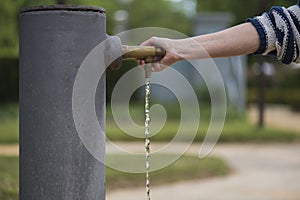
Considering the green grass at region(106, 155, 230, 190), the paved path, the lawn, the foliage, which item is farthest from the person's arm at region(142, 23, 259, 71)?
the foliage

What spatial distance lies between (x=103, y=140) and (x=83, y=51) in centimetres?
22

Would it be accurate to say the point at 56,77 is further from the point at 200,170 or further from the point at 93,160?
the point at 200,170

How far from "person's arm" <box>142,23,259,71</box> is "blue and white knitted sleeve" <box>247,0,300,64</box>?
18 millimetres

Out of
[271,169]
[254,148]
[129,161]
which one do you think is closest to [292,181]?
[271,169]

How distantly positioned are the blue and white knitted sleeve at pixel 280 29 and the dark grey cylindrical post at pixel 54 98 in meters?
0.39

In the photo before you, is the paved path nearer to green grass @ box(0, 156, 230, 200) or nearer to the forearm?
green grass @ box(0, 156, 230, 200)

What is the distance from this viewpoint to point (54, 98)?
4.30ft

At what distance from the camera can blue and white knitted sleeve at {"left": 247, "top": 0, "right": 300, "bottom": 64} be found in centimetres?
139

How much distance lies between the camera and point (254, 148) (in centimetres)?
972

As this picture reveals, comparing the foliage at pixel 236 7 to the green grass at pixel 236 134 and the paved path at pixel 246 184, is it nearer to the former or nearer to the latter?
the green grass at pixel 236 134

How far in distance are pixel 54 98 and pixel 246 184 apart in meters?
5.45

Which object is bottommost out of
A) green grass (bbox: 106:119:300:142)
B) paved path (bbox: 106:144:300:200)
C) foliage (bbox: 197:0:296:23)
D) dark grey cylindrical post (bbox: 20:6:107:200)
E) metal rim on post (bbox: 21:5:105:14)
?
paved path (bbox: 106:144:300:200)

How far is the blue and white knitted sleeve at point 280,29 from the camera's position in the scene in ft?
4.55

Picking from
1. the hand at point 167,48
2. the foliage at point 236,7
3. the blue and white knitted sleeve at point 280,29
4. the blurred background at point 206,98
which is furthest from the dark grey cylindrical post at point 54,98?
the foliage at point 236,7
